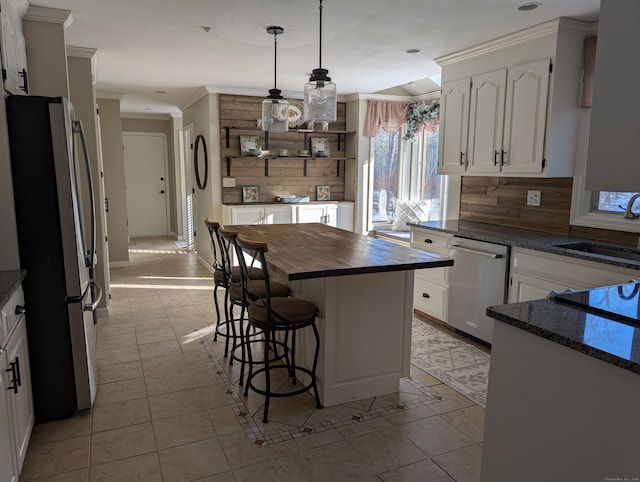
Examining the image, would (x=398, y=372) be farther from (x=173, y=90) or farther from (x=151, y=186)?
(x=151, y=186)

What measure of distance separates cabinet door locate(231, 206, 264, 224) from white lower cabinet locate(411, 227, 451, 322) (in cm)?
217

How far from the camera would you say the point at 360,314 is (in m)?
2.67

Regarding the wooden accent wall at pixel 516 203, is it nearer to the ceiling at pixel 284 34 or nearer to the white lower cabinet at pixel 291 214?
the ceiling at pixel 284 34

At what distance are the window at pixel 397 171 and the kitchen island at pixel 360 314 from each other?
3.29m

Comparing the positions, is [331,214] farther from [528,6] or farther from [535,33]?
[528,6]

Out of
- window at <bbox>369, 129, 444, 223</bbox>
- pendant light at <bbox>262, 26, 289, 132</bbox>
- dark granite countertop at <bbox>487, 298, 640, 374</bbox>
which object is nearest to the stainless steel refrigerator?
pendant light at <bbox>262, 26, 289, 132</bbox>

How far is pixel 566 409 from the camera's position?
138cm

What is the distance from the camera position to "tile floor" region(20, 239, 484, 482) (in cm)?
214

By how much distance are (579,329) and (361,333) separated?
1.42m

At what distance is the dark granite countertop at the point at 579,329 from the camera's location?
1.24 meters

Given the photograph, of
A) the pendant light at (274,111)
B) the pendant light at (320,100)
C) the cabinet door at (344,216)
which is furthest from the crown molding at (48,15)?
the cabinet door at (344,216)

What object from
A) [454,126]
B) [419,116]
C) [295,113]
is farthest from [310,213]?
[454,126]

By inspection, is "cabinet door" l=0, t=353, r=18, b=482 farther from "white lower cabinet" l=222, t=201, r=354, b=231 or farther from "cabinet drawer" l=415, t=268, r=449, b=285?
"white lower cabinet" l=222, t=201, r=354, b=231

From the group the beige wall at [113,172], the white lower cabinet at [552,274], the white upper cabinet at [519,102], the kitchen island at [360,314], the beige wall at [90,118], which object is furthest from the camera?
the beige wall at [113,172]
